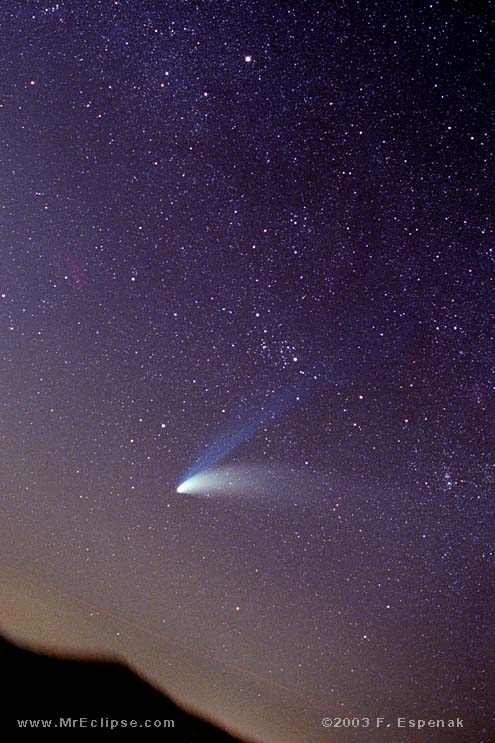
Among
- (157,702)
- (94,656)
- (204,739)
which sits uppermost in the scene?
(94,656)

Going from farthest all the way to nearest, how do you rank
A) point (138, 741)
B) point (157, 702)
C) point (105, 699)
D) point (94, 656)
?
1. point (105, 699)
2. point (138, 741)
3. point (157, 702)
4. point (94, 656)

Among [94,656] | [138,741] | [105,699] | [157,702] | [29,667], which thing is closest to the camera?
[94,656]

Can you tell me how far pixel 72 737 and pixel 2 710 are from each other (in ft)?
1.30

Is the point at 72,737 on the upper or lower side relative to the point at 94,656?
lower

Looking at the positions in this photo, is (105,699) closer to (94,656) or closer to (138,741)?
(138,741)

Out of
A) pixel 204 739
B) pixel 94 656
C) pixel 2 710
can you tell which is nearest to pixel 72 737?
pixel 2 710

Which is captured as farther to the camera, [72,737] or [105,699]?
[105,699]

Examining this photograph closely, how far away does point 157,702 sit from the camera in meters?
3.15

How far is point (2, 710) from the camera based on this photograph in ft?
9.30

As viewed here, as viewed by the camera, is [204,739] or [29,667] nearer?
[29,667]

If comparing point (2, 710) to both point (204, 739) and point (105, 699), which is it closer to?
point (105, 699)

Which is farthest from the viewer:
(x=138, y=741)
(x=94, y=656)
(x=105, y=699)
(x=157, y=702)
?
(x=105, y=699)

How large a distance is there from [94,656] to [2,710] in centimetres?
67

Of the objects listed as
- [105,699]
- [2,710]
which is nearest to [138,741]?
[105,699]
